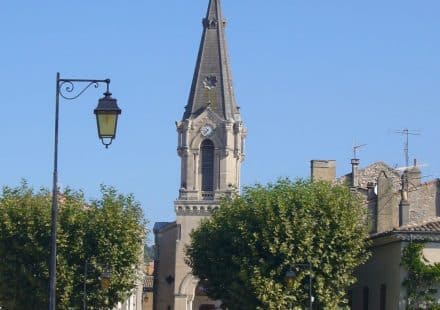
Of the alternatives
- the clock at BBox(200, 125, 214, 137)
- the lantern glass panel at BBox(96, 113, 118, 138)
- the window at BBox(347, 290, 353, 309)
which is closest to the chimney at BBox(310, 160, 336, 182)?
the window at BBox(347, 290, 353, 309)

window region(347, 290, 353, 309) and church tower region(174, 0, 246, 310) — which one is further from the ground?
church tower region(174, 0, 246, 310)

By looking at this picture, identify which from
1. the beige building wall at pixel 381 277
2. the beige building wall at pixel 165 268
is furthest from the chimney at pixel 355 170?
the beige building wall at pixel 381 277

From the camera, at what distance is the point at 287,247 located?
63.8 meters

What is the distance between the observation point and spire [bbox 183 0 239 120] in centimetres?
11319

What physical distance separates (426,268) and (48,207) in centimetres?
2098

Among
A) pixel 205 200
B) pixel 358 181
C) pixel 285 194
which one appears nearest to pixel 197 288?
pixel 205 200

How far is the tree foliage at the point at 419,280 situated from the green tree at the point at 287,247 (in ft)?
17.0

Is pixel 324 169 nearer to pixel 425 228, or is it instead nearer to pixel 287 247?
pixel 287 247

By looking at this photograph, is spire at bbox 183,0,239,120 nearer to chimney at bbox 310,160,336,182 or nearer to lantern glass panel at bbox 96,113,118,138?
chimney at bbox 310,160,336,182

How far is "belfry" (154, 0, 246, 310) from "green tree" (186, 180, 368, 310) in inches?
1731

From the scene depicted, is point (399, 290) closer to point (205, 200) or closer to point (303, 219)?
point (303, 219)

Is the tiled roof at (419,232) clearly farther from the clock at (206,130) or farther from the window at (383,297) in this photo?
the clock at (206,130)

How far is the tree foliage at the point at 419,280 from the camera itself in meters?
58.9

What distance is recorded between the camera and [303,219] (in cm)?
6494
